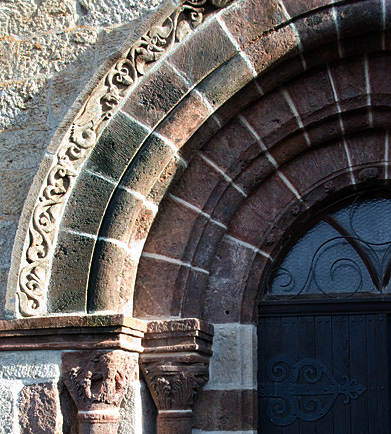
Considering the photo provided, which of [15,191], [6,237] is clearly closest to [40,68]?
[15,191]

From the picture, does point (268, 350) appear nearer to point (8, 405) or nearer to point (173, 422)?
point (173, 422)

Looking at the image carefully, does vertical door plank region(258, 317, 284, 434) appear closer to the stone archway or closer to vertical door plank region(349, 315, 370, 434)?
the stone archway

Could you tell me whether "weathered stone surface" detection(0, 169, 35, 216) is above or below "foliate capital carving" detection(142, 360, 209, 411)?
above

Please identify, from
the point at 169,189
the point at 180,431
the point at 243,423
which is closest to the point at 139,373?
the point at 180,431

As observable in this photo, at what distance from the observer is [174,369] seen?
4152 mm

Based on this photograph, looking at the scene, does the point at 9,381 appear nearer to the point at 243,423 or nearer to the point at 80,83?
the point at 243,423

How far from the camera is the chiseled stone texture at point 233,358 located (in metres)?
4.36

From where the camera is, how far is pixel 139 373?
422 centimetres

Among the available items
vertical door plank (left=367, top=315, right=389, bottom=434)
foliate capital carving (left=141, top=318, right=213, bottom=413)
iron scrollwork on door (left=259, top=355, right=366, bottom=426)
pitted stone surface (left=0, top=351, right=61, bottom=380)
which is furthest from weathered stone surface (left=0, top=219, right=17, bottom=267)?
vertical door plank (left=367, top=315, right=389, bottom=434)

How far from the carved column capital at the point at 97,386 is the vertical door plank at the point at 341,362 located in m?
1.27

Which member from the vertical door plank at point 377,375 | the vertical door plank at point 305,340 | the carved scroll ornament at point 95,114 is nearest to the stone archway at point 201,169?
the carved scroll ornament at point 95,114

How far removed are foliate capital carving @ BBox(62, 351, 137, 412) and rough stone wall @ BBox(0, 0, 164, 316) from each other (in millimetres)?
668

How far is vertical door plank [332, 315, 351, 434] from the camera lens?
4.43 m

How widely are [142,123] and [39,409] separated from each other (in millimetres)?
1617
